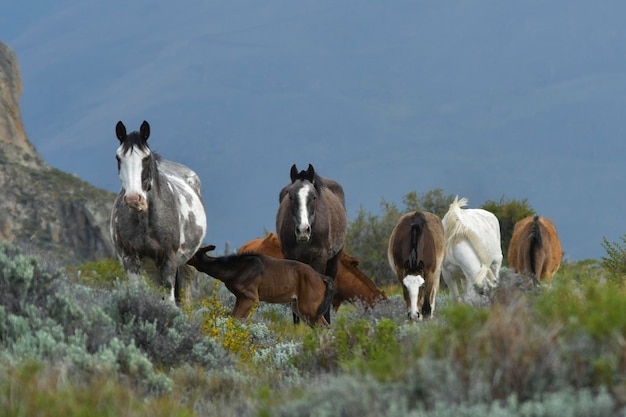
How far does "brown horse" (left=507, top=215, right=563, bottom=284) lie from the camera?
15977mm

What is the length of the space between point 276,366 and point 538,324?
3.25m

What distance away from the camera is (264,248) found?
16047 mm

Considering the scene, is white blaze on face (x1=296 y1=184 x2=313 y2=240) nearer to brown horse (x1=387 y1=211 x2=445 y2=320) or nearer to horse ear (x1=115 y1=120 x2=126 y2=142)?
brown horse (x1=387 y1=211 x2=445 y2=320)

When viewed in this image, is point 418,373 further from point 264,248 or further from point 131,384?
point 264,248

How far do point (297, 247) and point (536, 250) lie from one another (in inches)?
188

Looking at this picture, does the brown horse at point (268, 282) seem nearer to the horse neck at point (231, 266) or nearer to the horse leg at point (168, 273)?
the horse neck at point (231, 266)

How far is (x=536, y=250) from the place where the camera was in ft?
52.4

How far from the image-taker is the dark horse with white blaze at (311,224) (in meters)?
12.6

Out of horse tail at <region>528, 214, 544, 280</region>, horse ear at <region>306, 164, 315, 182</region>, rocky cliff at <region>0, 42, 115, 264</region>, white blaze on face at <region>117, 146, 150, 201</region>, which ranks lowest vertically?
white blaze on face at <region>117, 146, 150, 201</region>

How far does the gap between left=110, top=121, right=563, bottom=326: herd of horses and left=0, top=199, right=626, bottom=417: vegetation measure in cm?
270

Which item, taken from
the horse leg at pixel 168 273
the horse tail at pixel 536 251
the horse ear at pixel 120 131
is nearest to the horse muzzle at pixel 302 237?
the horse leg at pixel 168 273

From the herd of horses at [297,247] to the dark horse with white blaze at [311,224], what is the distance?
2cm

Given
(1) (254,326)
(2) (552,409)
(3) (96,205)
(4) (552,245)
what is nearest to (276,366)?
(1) (254,326)

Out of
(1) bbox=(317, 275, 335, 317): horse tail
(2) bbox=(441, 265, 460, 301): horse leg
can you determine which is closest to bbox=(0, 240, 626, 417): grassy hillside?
(1) bbox=(317, 275, 335, 317): horse tail
